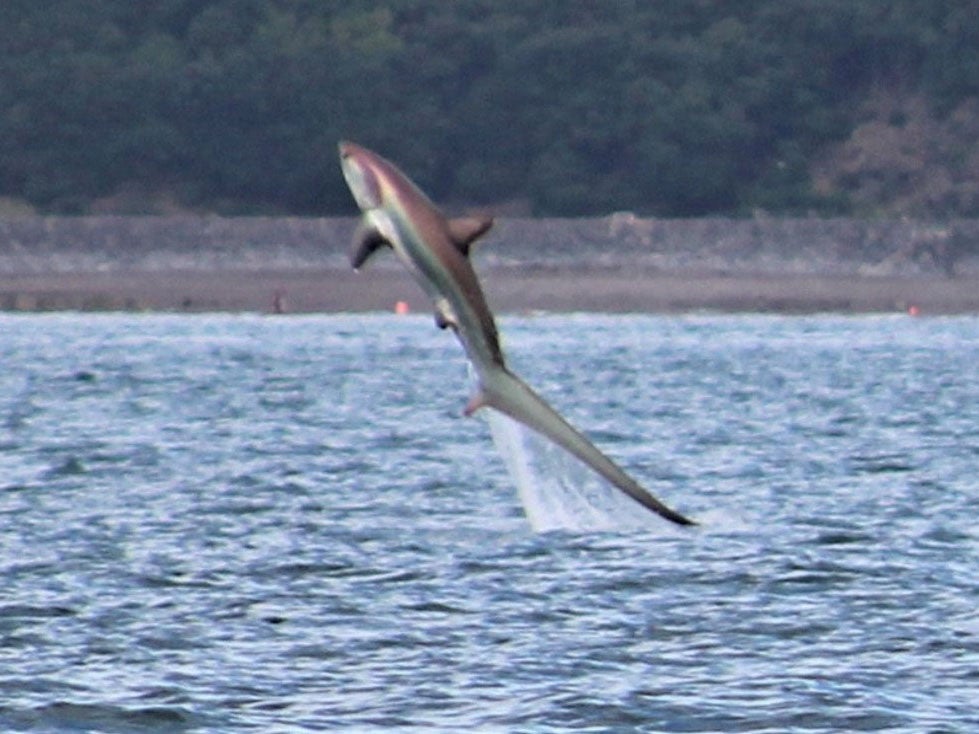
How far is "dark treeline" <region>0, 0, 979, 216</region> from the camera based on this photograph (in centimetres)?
12244

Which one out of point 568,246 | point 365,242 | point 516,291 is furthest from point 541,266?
point 365,242

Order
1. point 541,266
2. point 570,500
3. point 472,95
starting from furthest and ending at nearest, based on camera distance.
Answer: point 472,95
point 541,266
point 570,500

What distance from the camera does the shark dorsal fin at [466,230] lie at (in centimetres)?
1545

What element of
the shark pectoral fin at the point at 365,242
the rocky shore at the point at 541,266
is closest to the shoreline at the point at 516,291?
the rocky shore at the point at 541,266

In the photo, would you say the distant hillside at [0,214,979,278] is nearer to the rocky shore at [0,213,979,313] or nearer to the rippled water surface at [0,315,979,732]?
the rocky shore at [0,213,979,313]

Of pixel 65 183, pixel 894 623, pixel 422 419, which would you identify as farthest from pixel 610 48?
pixel 894 623

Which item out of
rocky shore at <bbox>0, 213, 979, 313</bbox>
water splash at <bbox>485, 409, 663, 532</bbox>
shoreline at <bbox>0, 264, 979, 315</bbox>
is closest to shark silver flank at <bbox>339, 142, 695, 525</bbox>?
water splash at <bbox>485, 409, 663, 532</bbox>

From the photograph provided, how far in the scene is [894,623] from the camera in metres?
20.7

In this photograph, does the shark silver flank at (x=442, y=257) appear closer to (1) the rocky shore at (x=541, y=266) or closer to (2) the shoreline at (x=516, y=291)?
(2) the shoreline at (x=516, y=291)

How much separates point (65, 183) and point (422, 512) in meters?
93.9

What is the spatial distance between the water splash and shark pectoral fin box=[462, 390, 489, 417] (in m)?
7.58

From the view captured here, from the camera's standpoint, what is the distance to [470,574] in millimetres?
23375

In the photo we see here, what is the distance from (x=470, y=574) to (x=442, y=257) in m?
8.26

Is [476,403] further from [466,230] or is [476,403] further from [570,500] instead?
[570,500]
